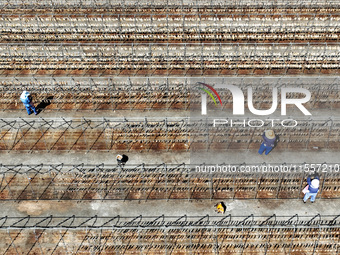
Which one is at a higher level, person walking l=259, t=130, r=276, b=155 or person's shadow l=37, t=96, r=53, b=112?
person's shadow l=37, t=96, r=53, b=112

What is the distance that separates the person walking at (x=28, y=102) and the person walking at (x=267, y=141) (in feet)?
63.9

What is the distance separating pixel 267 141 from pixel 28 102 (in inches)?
782

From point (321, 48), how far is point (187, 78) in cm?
1418

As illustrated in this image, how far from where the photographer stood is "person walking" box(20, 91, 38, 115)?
33562 mm

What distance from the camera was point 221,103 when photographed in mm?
36156

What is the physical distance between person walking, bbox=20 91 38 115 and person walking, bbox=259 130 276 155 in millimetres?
19475

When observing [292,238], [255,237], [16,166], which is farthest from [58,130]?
[292,238]

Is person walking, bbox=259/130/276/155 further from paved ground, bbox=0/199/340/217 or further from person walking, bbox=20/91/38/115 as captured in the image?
person walking, bbox=20/91/38/115

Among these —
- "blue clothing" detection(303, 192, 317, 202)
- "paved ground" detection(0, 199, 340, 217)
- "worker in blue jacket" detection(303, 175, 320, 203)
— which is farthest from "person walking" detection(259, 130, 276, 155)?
"blue clothing" detection(303, 192, 317, 202)

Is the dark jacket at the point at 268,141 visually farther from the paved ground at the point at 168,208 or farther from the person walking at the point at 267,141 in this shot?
the paved ground at the point at 168,208

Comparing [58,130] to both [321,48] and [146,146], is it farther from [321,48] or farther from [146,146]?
[321,48]

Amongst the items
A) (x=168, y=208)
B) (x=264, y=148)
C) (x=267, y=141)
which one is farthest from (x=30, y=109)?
(x=267, y=141)

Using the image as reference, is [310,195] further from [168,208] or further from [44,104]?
[44,104]

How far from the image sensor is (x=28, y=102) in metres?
34.0
